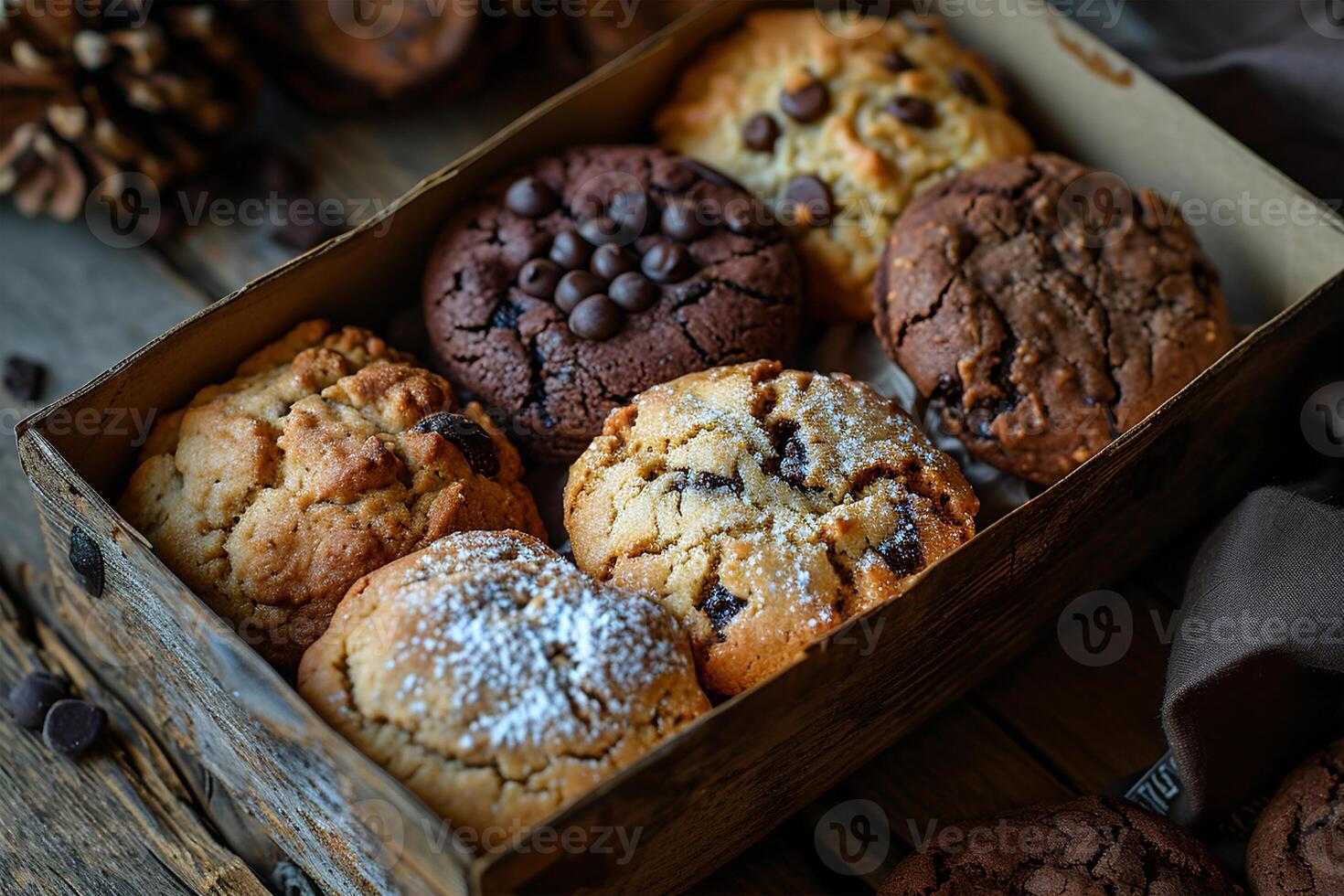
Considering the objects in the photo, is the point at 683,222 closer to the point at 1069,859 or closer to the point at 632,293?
the point at 632,293

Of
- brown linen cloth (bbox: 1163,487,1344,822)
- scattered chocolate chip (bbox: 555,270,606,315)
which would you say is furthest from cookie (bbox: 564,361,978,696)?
brown linen cloth (bbox: 1163,487,1344,822)

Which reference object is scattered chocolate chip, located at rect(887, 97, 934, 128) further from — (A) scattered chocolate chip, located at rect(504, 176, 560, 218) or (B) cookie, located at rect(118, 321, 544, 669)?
(B) cookie, located at rect(118, 321, 544, 669)

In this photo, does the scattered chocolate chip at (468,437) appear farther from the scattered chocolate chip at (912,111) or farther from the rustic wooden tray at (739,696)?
the scattered chocolate chip at (912,111)

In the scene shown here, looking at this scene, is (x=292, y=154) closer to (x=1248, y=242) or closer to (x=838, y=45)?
(x=838, y=45)

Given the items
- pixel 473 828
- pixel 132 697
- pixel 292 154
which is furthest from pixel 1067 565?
pixel 292 154

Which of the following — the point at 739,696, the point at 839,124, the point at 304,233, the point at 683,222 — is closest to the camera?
the point at 739,696

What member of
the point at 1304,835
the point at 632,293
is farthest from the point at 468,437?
the point at 1304,835

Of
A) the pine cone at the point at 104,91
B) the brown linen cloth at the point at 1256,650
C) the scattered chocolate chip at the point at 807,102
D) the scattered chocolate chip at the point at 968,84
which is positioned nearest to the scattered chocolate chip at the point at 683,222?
the scattered chocolate chip at the point at 807,102
